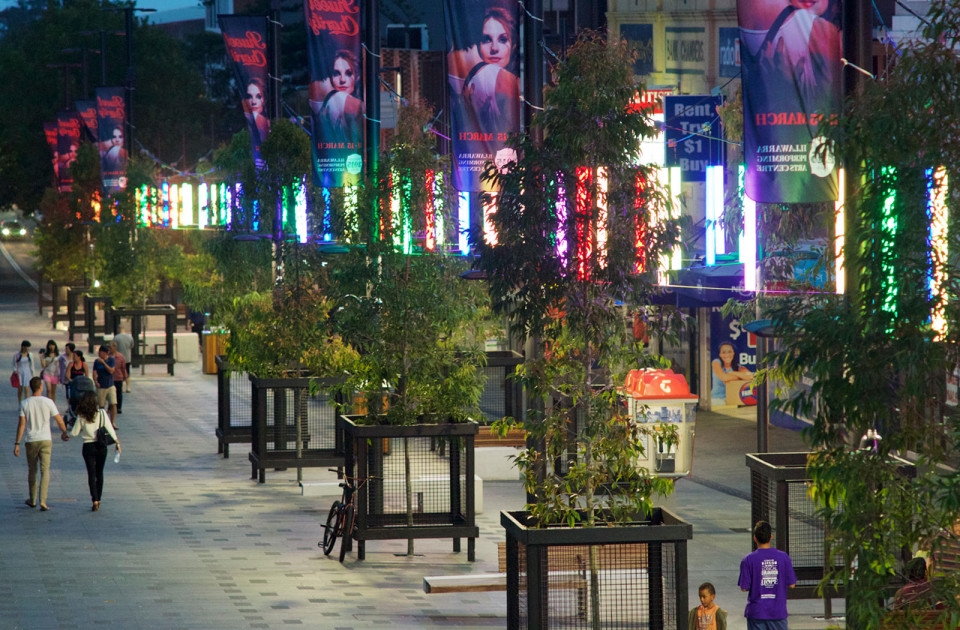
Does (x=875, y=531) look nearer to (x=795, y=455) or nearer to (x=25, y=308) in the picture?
(x=795, y=455)

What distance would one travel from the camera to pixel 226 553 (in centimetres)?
1756

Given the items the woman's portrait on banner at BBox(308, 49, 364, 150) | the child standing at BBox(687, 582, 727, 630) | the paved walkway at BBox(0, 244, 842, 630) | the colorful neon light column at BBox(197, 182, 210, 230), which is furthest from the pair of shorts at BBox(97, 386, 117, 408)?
the child standing at BBox(687, 582, 727, 630)

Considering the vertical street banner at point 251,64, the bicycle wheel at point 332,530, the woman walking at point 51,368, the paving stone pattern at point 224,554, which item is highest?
the vertical street banner at point 251,64

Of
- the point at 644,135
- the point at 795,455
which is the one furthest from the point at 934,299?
the point at 795,455

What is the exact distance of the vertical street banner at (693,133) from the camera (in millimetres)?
22938

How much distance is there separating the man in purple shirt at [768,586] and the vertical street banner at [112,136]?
36864 millimetres

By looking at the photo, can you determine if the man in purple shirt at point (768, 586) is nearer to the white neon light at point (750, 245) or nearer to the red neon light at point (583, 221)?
the red neon light at point (583, 221)

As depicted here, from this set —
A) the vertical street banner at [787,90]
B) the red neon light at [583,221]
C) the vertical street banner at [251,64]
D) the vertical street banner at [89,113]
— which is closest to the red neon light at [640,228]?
the red neon light at [583,221]

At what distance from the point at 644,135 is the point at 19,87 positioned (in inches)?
2790

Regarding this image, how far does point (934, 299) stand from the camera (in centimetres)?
766

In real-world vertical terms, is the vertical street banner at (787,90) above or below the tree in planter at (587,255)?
above

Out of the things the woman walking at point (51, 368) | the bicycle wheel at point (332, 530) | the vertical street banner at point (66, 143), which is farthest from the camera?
the vertical street banner at point (66, 143)

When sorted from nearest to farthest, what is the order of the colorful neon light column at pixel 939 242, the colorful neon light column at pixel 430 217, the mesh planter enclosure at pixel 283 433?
the colorful neon light column at pixel 939 242 < the colorful neon light column at pixel 430 217 < the mesh planter enclosure at pixel 283 433

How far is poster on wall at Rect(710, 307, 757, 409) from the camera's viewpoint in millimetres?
30891
